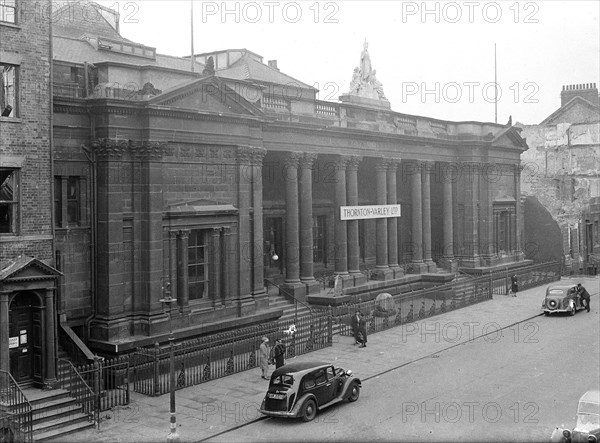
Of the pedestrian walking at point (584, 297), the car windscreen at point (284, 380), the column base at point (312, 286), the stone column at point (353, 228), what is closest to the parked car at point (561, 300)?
the pedestrian walking at point (584, 297)

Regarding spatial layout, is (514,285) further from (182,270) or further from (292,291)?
(182,270)

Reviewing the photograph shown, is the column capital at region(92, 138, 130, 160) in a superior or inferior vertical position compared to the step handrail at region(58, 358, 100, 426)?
superior

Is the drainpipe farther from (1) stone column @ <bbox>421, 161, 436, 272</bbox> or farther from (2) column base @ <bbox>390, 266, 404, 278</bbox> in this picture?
(1) stone column @ <bbox>421, 161, 436, 272</bbox>

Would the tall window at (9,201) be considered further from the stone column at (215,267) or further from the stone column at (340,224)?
the stone column at (340,224)

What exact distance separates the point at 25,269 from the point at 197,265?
7607 millimetres

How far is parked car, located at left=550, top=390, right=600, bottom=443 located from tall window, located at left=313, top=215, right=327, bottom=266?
21.4 m

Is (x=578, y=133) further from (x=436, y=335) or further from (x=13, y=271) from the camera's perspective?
(x=13, y=271)

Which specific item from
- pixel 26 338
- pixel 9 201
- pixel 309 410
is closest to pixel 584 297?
pixel 309 410

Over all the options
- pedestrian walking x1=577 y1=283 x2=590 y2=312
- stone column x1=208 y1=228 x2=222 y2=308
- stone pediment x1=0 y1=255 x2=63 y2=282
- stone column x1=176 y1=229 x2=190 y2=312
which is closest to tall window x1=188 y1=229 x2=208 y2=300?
stone column x1=208 y1=228 x2=222 y2=308

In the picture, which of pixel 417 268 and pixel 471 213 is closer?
pixel 417 268

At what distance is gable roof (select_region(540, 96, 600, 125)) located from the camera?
61.1m

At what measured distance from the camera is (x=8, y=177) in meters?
18.5

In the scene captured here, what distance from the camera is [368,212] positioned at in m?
35.1

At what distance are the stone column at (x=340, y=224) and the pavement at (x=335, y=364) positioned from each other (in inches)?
175
